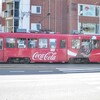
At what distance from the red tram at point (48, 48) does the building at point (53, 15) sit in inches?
677

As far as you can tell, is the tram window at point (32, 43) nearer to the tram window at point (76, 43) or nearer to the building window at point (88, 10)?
the tram window at point (76, 43)

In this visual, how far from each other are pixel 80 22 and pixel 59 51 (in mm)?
20858

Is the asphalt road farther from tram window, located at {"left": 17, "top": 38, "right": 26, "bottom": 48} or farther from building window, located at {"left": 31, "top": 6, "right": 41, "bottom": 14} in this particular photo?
building window, located at {"left": 31, "top": 6, "right": 41, "bottom": 14}

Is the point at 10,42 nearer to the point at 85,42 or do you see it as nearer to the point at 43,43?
the point at 43,43

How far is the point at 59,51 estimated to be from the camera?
2930 cm

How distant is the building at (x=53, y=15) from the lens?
47.0 m

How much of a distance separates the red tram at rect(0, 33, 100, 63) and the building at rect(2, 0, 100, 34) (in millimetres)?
17203

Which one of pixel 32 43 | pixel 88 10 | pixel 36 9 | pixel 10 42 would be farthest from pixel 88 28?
pixel 10 42

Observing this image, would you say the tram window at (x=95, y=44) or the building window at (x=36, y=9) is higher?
the building window at (x=36, y=9)

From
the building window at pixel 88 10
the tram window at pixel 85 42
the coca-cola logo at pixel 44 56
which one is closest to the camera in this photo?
the coca-cola logo at pixel 44 56

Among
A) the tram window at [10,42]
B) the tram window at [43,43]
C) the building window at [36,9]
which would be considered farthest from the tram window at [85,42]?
the building window at [36,9]

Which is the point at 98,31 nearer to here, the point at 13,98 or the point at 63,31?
the point at 63,31

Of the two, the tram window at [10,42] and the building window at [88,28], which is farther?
the building window at [88,28]

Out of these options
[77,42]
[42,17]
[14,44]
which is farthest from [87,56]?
[42,17]
